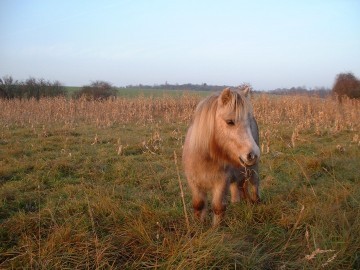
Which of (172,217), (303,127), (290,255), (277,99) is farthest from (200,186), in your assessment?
(277,99)

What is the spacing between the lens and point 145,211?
13.4 ft

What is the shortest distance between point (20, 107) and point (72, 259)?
18109 mm

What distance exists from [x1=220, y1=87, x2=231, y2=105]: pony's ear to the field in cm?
86

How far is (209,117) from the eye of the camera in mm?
3631

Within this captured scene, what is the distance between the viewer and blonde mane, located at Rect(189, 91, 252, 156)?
3330mm

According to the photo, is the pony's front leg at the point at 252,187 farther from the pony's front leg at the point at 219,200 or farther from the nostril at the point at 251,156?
the nostril at the point at 251,156

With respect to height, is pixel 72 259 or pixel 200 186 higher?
pixel 200 186

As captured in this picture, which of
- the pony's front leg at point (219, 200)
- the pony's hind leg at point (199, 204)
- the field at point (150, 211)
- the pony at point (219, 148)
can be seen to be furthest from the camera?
the pony's hind leg at point (199, 204)

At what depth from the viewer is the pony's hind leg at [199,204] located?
4031mm

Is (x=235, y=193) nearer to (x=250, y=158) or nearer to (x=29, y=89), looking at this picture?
(x=250, y=158)

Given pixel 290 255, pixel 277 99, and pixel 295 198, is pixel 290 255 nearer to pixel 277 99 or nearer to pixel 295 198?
pixel 295 198

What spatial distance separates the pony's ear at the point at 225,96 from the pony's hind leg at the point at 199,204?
125 cm

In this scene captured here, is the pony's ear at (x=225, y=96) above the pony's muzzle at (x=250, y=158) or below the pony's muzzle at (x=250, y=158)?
above

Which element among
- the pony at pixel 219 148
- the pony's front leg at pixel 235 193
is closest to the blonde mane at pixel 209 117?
the pony at pixel 219 148
